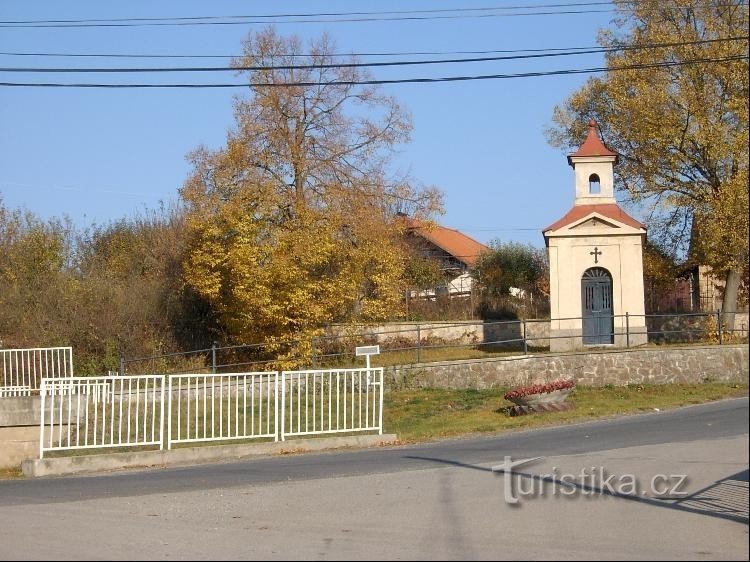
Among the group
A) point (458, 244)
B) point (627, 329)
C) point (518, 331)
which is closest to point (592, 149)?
point (627, 329)

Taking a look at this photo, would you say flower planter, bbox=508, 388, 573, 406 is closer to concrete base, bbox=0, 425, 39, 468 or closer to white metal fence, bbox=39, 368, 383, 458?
white metal fence, bbox=39, 368, 383, 458

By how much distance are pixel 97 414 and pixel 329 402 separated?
14.0ft

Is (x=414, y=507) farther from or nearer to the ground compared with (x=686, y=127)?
nearer to the ground

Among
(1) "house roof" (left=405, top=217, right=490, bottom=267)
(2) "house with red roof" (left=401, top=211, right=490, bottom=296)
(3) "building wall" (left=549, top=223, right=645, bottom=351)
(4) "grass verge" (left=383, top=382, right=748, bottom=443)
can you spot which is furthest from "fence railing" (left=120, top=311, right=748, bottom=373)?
(1) "house roof" (left=405, top=217, right=490, bottom=267)

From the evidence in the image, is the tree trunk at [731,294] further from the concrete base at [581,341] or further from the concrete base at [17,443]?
the concrete base at [17,443]

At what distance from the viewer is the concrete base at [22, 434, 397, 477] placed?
15.9 m

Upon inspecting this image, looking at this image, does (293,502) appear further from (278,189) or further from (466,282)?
(466,282)

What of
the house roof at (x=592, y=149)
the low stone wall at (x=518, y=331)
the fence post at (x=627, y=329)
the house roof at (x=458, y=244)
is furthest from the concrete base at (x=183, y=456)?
the house roof at (x=458, y=244)

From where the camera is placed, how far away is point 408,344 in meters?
33.7

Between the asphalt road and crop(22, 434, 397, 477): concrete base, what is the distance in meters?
0.64

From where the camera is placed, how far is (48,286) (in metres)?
32.3

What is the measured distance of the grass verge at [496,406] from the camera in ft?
65.4

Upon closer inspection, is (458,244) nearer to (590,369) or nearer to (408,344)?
(408,344)

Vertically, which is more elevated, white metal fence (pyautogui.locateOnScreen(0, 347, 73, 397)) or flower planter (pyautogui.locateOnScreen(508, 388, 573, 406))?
white metal fence (pyautogui.locateOnScreen(0, 347, 73, 397))
